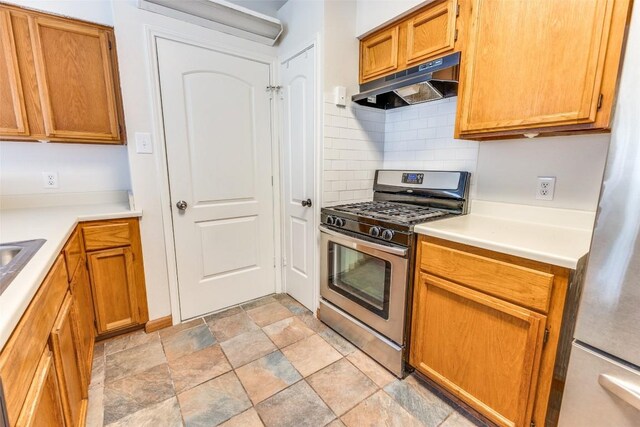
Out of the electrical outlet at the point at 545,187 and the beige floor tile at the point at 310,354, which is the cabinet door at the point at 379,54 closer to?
the electrical outlet at the point at 545,187

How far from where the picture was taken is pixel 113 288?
6.06 ft

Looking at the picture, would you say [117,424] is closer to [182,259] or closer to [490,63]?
[182,259]

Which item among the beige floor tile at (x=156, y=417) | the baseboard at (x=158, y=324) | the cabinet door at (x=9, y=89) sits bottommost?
the beige floor tile at (x=156, y=417)

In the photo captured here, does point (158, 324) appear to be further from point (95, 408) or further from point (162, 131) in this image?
point (162, 131)

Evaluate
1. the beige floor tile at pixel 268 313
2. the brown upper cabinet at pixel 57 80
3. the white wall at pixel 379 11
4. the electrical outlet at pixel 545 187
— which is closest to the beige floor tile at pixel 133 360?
the beige floor tile at pixel 268 313

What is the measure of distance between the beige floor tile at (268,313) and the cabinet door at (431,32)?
196 cm

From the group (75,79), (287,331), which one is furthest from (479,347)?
(75,79)

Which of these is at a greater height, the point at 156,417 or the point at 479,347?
the point at 479,347

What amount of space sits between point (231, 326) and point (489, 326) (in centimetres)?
165

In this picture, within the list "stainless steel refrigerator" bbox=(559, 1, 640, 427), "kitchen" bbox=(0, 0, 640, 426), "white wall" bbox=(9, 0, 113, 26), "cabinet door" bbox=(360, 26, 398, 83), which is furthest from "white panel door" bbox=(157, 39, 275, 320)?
"stainless steel refrigerator" bbox=(559, 1, 640, 427)

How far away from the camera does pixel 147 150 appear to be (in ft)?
6.14

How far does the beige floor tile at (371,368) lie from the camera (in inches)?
63.2

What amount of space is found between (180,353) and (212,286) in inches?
21.6

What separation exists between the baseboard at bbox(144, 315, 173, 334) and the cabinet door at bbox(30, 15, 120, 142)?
4.08 feet
